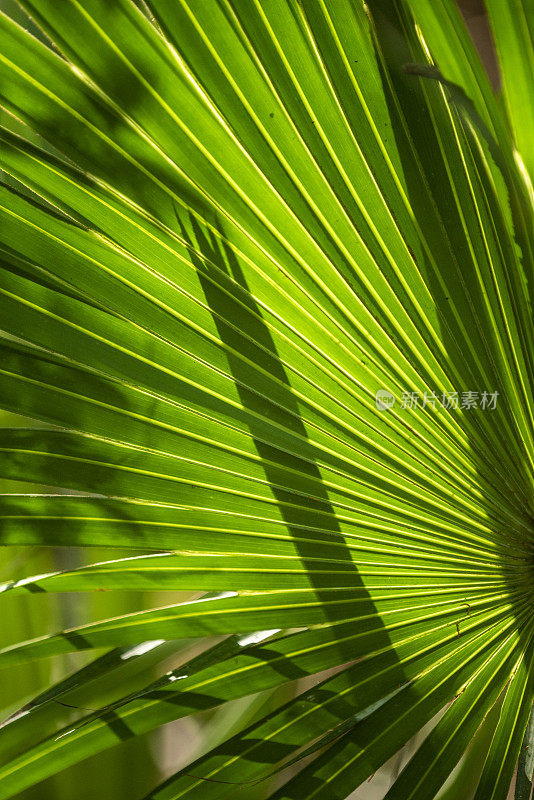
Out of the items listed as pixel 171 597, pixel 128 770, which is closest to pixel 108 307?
pixel 171 597

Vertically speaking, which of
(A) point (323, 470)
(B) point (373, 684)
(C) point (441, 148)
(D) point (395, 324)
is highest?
(C) point (441, 148)

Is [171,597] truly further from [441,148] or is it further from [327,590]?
[441,148]

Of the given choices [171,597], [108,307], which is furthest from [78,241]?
[171,597]

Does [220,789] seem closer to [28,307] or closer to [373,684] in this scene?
[373,684]

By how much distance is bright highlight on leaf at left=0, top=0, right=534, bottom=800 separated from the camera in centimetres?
47

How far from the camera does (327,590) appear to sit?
0.65 meters

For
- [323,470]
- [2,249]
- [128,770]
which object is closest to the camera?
[2,249]

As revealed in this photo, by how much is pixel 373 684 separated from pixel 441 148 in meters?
0.63

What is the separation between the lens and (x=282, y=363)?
1.88 feet

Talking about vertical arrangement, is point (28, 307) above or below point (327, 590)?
above

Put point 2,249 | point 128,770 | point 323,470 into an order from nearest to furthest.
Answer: point 2,249 → point 323,470 → point 128,770

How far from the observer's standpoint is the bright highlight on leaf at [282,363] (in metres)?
0.47

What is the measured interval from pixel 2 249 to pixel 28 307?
56mm

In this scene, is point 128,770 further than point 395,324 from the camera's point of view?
Yes
